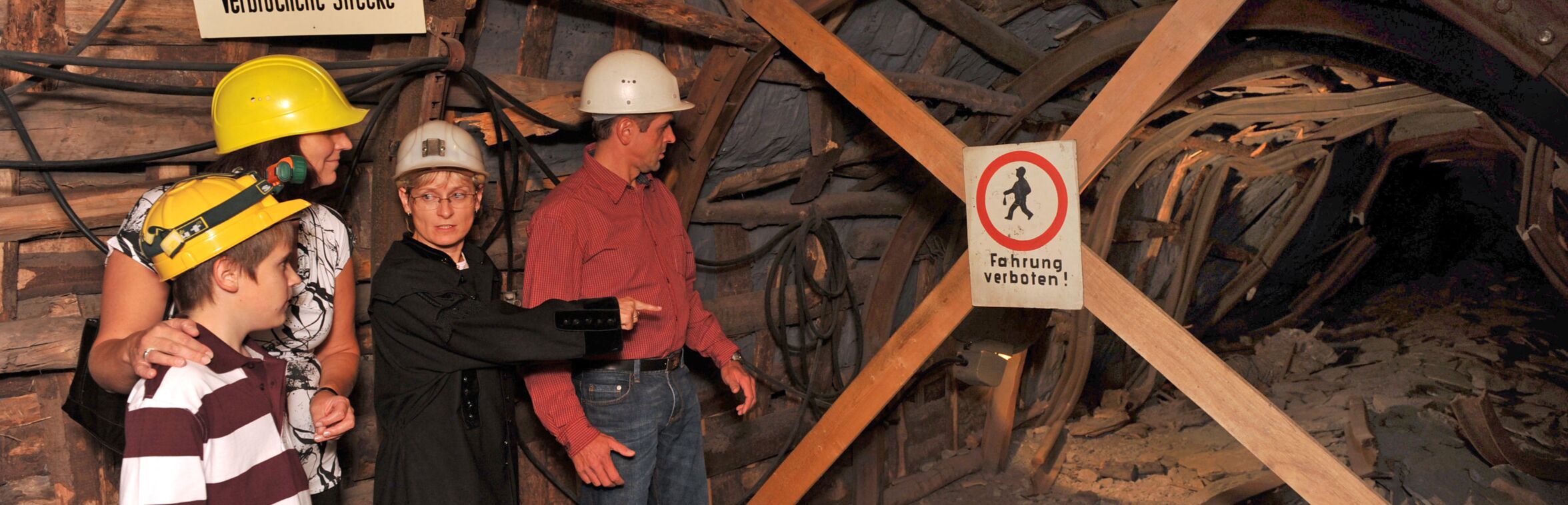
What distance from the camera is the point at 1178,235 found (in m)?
6.39

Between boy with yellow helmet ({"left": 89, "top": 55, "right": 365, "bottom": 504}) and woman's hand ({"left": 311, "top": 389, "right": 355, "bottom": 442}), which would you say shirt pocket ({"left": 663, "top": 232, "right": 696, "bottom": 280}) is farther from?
woman's hand ({"left": 311, "top": 389, "right": 355, "bottom": 442})

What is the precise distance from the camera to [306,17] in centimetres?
257

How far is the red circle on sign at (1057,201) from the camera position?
2.65 meters

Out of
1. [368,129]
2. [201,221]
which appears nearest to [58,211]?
[368,129]

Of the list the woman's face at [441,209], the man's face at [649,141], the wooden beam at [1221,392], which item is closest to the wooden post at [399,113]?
the woman's face at [441,209]

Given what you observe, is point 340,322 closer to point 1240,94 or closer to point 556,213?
point 556,213

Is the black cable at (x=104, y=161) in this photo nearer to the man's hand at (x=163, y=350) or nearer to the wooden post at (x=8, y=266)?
the wooden post at (x=8, y=266)

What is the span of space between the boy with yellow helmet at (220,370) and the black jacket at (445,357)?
361 millimetres

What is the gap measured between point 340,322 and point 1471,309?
9506mm

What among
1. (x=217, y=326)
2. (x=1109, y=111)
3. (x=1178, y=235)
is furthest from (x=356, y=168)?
(x=1178, y=235)

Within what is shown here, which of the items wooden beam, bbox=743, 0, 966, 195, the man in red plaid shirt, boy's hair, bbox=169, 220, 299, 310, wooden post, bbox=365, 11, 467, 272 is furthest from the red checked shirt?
boy's hair, bbox=169, 220, 299, 310

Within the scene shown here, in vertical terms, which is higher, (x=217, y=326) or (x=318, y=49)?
(x=318, y=49)

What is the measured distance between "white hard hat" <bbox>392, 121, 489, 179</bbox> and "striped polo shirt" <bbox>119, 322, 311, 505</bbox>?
0.72 meters

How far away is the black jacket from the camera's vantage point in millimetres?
2326
